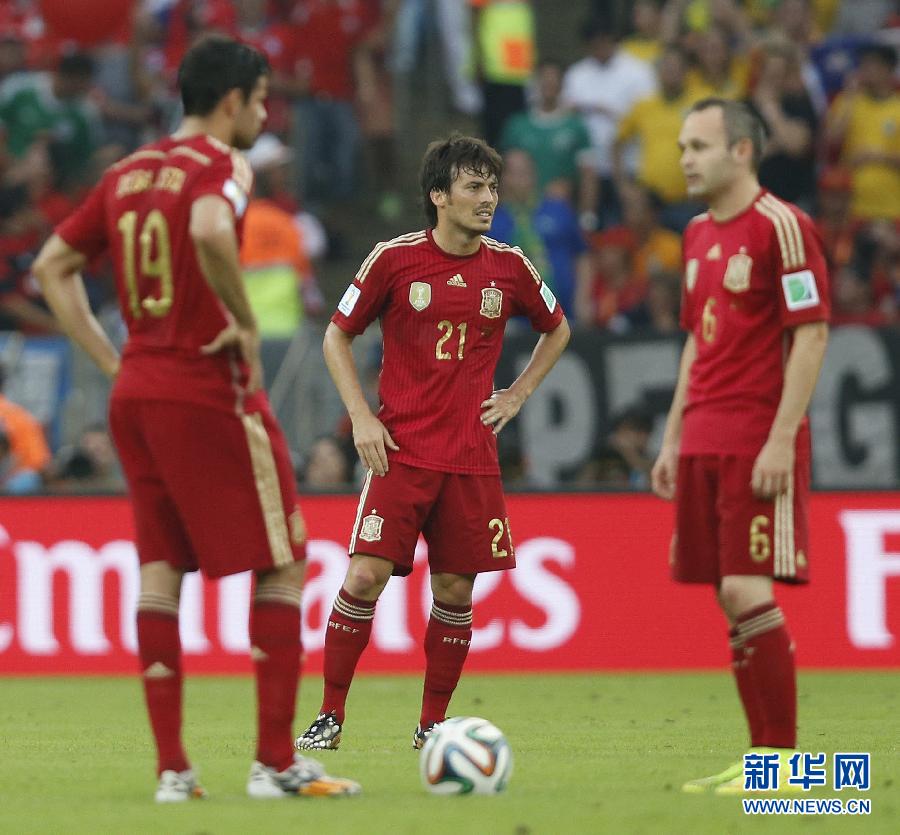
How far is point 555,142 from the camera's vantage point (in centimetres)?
1539

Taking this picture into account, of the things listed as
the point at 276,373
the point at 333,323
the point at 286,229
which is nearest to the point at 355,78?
the point at 286,229

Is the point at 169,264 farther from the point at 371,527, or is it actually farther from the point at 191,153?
the point at 371,527

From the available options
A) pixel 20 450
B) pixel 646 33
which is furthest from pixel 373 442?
pixel 646 33

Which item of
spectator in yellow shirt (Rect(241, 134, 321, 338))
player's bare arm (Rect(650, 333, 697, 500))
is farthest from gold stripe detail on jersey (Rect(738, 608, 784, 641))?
spectator in yellow shirt (Rect(241, 134, 321, 338))

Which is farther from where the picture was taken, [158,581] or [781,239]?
[781,239]

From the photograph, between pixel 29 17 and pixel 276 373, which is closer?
pixel 276 373

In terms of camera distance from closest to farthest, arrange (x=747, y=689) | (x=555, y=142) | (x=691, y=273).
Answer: (x=747, y=689) → (x=691, y=273) → (x=555, y=142)

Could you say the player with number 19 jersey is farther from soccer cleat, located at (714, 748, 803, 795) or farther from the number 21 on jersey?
soccer cleat, located at (714, 748, 803, 795)

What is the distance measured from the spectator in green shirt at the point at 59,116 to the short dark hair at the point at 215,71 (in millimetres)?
10089

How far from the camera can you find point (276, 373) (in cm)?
1318

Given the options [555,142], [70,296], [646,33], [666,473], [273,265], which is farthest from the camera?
[646,33]

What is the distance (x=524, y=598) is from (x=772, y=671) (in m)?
5.39

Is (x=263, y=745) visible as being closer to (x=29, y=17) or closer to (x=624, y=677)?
(x=624, y=677)

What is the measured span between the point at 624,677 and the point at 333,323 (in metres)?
4.27
